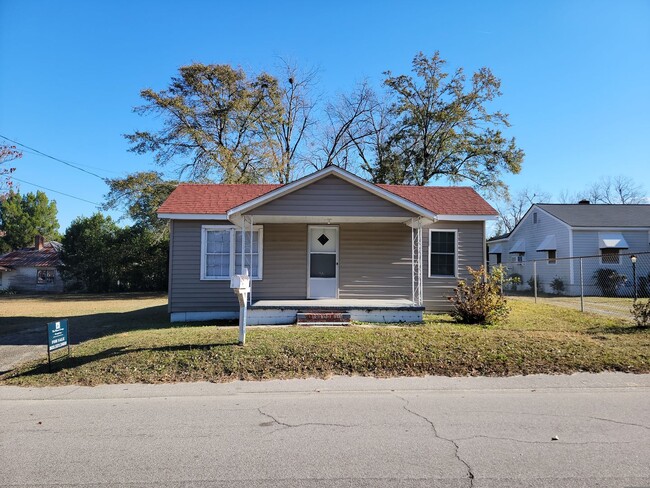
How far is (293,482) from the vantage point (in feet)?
11.1

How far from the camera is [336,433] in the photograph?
4.46m

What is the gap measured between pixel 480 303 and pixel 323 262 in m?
4.61

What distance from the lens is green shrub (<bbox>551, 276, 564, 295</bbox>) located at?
2319 cm

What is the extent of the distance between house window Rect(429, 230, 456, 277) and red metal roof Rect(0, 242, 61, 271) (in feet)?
115

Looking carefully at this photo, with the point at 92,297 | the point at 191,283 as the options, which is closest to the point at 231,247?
the point at 191,283

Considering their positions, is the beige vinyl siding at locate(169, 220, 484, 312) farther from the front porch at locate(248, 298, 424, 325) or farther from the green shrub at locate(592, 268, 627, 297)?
the green shrub at locate(592, 268, 627, 297)

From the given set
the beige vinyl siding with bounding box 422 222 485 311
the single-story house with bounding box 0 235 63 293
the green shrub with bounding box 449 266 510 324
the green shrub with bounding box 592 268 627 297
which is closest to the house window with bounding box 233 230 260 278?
the beige vinyl siding with bounding box 422 222 485 311

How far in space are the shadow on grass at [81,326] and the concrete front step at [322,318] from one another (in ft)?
7.93

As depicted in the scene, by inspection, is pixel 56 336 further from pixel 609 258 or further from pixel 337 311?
pixel 609 258

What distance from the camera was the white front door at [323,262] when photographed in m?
12.9

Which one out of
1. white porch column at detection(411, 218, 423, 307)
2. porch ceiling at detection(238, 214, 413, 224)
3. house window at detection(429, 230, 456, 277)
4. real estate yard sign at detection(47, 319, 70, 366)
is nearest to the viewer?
real estate yard sign at detection(47, 319, 70, 366)

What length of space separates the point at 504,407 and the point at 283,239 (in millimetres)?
8666

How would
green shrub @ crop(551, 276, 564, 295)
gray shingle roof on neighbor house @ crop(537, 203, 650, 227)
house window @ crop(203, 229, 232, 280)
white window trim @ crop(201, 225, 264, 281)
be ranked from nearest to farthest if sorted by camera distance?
1. white window trim @ crop(201, 225, 264, 281)
2. house window @ crop(203, 229, 232, 280)
3. gray shingle roof on neighbor house @ crop(537, 203, 650, 227)
4. green shrub @ crop(551, 276, 564, 295)

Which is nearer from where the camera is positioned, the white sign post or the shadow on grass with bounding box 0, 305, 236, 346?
the white sign post
